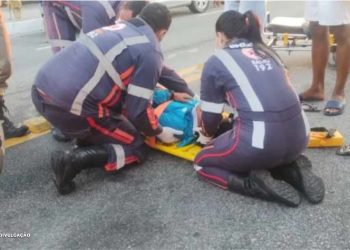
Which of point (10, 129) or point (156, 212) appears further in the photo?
point (10, 129)

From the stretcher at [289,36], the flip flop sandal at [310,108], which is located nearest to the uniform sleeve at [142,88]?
the flip flop sandal at [310,108]

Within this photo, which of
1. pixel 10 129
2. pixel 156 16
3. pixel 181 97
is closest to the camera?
pixel 156 16

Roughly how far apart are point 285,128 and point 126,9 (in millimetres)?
1522

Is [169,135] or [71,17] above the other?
[71,17]

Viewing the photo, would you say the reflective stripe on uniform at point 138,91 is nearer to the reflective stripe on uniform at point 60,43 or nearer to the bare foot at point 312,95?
the reflective stripe on uniform at point 60,43

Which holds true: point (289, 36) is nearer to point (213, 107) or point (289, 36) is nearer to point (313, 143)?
point (313, 143)

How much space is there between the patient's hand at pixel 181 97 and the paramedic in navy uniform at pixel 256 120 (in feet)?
2.34

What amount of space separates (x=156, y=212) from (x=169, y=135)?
0.83 metres

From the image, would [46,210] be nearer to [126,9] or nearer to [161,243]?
[161,243]

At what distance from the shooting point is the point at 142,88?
3105mm

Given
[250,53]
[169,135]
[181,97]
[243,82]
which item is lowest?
[169,135]

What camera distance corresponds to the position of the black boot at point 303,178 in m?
2.80

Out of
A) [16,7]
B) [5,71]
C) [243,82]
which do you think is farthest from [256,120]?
→ [16,7]

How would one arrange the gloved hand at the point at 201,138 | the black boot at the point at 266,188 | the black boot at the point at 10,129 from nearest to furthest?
the black boot at the point at 266,188, the gloved hand at the point at 201,138, the black boot at the point at 10,129
